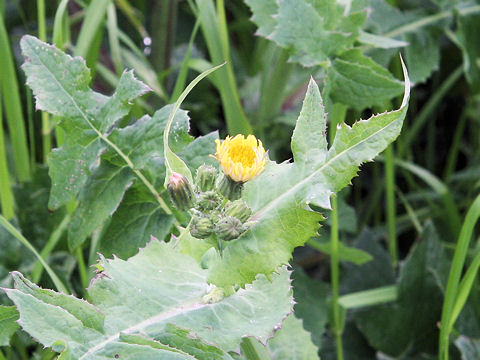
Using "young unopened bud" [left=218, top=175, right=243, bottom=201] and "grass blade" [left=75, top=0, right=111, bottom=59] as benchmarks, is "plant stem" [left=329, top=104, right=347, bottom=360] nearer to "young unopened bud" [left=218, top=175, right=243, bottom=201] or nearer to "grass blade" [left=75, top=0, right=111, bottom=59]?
"young unopened bud" [left=218, top=175, right=243, bottom=201]

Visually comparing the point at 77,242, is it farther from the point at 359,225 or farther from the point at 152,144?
the point at 359,225

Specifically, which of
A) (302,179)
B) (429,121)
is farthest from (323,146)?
(429,121)

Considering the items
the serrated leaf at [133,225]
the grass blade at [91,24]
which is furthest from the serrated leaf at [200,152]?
the grass blade at [91,24]

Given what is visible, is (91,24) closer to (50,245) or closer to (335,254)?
(50,245)

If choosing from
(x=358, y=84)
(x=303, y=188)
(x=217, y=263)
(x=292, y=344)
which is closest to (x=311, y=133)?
(x=303, y=188)

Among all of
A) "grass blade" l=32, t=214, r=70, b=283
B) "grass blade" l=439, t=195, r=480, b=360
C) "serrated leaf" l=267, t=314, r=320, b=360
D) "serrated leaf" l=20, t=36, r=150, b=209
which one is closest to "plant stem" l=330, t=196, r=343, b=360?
"serrated leaf" l=267, t=314, r=320, b=360

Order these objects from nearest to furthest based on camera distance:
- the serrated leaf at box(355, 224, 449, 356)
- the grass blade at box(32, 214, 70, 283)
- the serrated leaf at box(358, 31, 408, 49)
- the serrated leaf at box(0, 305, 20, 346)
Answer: the serrated leaf at box(0, 305, 20, 346)
the grass blade at box(32, 214, 70, 283)
the serrated leaf at box(358, 31, 408, 49)
the serrated leaf at box(355, 224, 449, 356)
